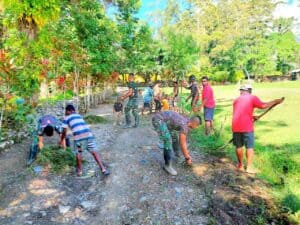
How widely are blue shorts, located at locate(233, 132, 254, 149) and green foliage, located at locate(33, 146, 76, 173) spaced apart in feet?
11.9

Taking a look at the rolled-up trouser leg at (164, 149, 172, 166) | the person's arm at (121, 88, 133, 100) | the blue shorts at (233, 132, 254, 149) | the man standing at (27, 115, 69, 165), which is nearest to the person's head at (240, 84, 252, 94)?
the blue shorts at (233, 132, 254, 149)

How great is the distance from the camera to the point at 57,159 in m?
7.96

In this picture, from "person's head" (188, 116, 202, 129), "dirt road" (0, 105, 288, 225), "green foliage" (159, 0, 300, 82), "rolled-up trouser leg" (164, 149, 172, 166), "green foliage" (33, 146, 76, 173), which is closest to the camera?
"dirt road" (0, 105, 288, 225)

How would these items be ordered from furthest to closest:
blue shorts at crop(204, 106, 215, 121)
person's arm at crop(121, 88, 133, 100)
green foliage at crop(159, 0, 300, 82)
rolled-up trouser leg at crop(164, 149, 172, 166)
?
green foliage at crop(159, 0, 300, 82) < person's arm at crop(121, 88, 133, 100) < blue shorts at crop(204, 106, 215, 121) < rolled-up trouser leg at crop(164, 149, 172, 166)

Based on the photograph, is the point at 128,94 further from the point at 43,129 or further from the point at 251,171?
the point at 251,171

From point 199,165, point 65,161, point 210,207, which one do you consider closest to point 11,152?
point 65,161

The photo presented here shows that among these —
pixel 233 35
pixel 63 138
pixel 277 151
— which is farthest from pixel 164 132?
pixel 233 35

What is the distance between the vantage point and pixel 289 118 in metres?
14.9

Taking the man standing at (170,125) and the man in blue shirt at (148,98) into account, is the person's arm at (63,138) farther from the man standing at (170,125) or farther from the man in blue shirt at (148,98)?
the man in blue shirt at (148,98)

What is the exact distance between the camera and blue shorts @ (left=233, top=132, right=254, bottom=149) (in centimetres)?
755

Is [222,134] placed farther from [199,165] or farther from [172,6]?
[172,6]

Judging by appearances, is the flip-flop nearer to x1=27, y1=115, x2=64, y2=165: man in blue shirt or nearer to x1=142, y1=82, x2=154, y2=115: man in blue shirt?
x1=27, y1=115, x2=64, y2=165: man in blue shirt

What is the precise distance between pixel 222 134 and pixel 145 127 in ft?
10.2

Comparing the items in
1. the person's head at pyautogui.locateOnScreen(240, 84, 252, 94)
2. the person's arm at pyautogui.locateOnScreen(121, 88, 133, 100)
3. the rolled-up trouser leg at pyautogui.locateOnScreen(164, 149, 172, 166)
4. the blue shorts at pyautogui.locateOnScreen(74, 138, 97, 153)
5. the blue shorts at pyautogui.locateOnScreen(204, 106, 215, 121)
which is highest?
the person's head at pyautogui.locateOnScreen(240, 84, 252, 94)
